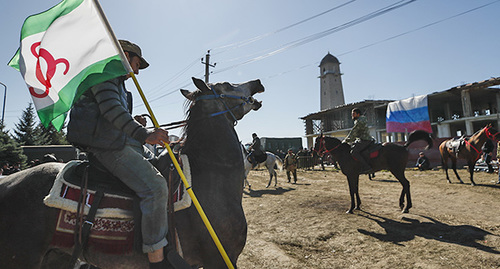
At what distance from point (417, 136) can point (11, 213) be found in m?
8.75

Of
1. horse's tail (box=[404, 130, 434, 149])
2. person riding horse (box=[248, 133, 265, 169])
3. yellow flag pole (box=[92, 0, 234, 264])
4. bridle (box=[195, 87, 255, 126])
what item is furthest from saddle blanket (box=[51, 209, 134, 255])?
person riding horse (box=[248, 133, 265, 169])

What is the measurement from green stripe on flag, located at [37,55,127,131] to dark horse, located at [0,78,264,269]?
611 mm

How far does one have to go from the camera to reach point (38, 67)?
2330 mm

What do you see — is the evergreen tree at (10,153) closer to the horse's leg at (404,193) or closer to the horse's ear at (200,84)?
the horse's ear at (200,84)

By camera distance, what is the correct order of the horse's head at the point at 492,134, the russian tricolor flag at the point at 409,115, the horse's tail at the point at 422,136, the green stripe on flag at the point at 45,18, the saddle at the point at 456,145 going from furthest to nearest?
the russian tricolor flag at the point at 409,115, the saddle at the point at 456,145, the horse's head at the point at 492,134, the horse's tail at the point at 422,136, the green stripe on flag at the point at 45,18

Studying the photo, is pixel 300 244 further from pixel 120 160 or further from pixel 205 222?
pixel 120 160

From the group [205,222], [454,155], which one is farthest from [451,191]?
[205,222]

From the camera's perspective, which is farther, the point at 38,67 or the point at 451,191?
the point at 451,191

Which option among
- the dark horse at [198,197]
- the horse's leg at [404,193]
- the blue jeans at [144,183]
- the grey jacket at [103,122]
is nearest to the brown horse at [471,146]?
the horse's leg at [404,193]

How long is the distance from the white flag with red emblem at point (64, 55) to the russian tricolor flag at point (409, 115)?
2030 centimetres

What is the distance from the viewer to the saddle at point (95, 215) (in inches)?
80.0

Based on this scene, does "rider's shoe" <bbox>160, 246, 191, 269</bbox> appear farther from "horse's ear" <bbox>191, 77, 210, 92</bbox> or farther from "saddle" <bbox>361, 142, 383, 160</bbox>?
"saddle" <bbox>361, 142, 383, 160</bbox>

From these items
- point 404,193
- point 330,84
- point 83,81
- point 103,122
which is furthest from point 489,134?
point 330,84

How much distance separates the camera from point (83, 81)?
7.05 ft
